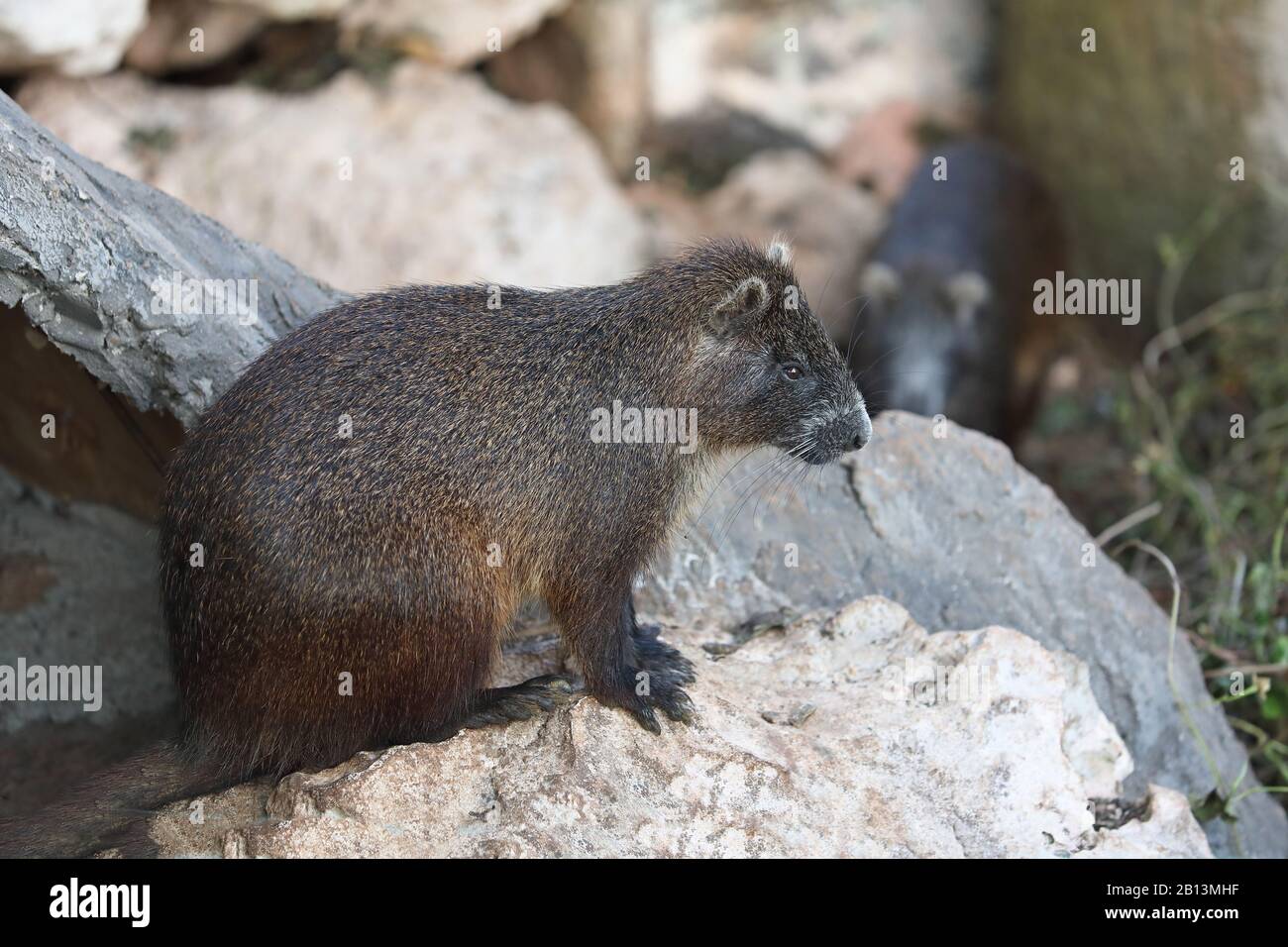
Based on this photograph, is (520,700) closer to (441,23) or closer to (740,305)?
(740,305)

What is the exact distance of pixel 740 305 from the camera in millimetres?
4492

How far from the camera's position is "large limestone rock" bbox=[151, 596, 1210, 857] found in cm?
383

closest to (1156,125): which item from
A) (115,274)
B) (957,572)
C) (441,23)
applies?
(441,23)

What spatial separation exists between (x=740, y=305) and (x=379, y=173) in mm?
→ 4707

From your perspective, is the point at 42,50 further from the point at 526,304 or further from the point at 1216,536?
the point at 1216,536

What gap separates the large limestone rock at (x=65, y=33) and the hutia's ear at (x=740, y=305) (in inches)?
158

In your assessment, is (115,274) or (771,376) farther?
(771,376)

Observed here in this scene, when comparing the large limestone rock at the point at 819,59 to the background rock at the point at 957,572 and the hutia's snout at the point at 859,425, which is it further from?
the hutia's snout at the point at 859,425

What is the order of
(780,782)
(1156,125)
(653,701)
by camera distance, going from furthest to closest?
(1156,125)
(653,701)
(780,782)

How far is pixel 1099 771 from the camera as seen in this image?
4.40m

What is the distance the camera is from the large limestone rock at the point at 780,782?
3.83m

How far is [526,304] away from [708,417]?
0.72 m

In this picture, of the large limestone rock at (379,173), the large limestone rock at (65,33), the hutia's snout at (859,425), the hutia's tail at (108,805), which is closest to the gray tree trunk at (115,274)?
the hutia's tail at (108,805)

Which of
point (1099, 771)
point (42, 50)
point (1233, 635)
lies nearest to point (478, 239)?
point (42, 50)
